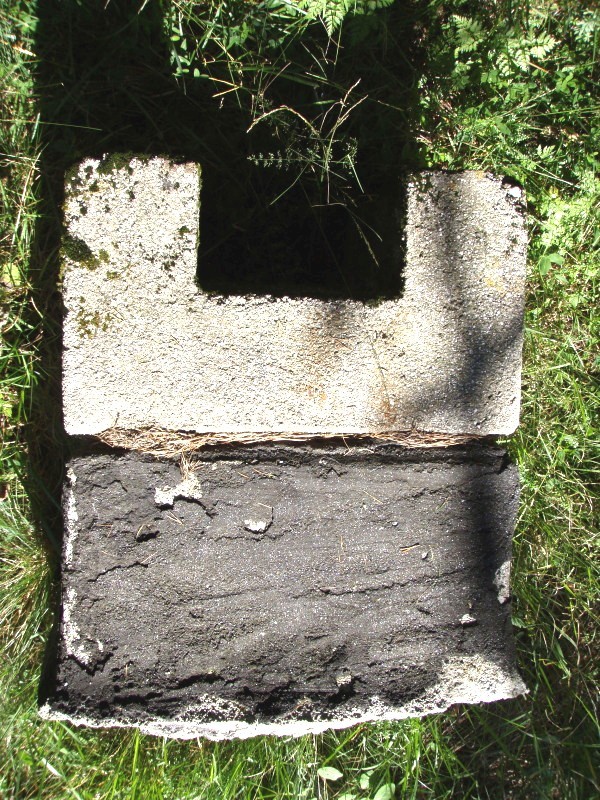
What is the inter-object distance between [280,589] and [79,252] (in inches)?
47.1

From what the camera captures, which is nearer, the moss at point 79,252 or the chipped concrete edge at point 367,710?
the moss at point 79,252

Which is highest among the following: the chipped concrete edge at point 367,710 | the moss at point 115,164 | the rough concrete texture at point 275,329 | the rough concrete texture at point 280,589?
the moss at point 115,164

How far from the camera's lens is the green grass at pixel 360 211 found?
2.35 meters

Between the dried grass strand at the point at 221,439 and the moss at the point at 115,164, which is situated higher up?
the moss at the point at 115,164

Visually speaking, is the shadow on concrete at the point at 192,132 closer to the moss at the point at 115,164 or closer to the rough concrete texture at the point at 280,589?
the moss at the point at 115,164

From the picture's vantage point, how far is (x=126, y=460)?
77.4 inches

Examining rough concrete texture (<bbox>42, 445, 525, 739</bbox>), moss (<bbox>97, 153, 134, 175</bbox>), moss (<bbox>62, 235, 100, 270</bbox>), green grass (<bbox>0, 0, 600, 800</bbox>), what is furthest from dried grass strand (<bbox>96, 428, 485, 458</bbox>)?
moss (<bbox>97, 153, 134, 175</bbox>)

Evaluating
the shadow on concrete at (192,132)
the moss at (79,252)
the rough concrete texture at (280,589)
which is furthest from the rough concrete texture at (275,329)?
the shadow on concrete at (192,132)

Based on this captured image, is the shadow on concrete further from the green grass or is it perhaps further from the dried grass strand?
the dried grass strand

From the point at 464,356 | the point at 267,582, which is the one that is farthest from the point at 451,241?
the point at 267,582

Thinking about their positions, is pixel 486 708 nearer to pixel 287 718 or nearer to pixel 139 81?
pixel 287 718

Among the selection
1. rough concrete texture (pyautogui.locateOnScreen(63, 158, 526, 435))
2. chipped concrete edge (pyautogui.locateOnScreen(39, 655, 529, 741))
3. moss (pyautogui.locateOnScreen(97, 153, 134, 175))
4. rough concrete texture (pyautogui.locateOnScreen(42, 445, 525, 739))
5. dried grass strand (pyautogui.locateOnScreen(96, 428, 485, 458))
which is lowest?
chipped concrete edge (pyautogui.locateOnScreen(39, 655, 529, 741))

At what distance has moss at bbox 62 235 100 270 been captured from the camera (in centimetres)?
185

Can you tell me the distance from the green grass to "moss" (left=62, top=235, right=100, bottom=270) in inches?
26.1
